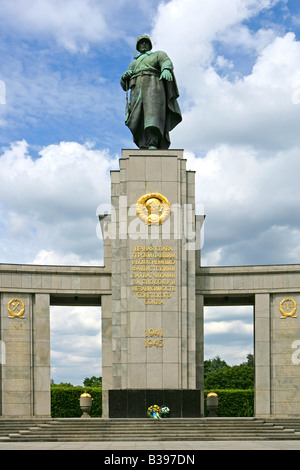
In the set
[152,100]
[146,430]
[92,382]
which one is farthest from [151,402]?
[92,382]

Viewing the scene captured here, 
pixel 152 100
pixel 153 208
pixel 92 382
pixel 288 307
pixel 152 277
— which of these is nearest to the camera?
pixel 152 277

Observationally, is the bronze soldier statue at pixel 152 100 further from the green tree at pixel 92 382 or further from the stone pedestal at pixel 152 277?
the green tree at pixel 92 382

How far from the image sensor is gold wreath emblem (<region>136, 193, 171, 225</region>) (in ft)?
106

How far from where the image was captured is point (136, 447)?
2070cm

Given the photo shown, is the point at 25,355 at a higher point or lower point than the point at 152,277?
lower

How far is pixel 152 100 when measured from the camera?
33.9 meters

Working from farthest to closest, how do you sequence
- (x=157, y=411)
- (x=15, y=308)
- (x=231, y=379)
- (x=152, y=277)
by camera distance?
(x=231, y=379) < (x=15, y=308) < (x=152, y=277) < (x=157, y=411)

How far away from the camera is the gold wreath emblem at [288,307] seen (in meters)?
33.1

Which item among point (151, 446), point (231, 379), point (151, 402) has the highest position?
point (151, 446)

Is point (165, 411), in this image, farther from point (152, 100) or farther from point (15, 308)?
point (152, 100)

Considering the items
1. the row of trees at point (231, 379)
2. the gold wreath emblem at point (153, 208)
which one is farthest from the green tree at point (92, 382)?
the gold wreath emblem at point (153, 208)

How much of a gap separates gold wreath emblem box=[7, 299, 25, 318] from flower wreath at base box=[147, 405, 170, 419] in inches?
296

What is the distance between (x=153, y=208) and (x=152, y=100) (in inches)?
215
